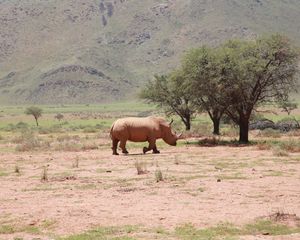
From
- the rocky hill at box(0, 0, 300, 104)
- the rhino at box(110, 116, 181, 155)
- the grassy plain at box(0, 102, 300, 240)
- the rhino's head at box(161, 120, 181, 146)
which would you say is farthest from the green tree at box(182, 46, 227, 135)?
the rocky hill at box(0, 0, 300, 104)

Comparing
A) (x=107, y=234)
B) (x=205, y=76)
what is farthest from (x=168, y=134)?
(x=107, y=234)

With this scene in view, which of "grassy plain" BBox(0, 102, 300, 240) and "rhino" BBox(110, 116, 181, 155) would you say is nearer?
"grassy plain" BBox(0, 102, 300, 240)

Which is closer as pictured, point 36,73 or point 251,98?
point 251,98

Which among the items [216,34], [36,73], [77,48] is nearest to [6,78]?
[36,73]

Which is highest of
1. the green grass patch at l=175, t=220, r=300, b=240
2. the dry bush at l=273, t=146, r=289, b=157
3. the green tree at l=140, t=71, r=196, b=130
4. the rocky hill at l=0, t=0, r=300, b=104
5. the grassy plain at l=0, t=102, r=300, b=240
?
the rocky hill at l=0, t=0, r=300, b=104

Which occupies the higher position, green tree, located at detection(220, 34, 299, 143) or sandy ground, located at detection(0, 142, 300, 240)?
green tree, located at detection(220, 34, 299, 143)

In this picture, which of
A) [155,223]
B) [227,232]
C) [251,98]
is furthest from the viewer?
[251,98]

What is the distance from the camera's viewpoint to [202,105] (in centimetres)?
3981

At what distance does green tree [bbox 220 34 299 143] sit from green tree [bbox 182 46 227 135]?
47 cm

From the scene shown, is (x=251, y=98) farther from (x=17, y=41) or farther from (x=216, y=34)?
(x=17, y=41)

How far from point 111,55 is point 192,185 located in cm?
17095

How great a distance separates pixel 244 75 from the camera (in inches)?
1380

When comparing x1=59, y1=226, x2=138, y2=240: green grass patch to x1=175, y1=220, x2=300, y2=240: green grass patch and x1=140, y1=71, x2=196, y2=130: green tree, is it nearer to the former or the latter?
x1=175, y1=220, x2=300, y2=240: green grass patch

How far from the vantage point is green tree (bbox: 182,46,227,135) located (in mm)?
36094
